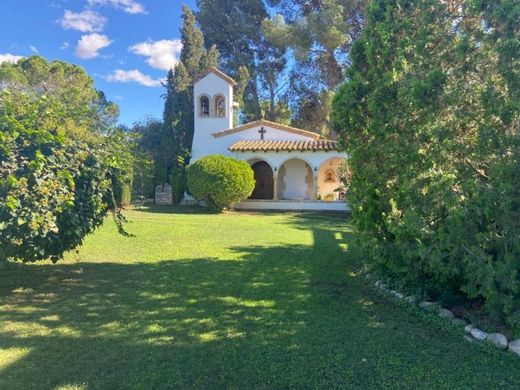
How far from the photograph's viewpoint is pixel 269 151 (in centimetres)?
2277

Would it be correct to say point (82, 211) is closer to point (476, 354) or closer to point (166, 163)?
point (476, 354)

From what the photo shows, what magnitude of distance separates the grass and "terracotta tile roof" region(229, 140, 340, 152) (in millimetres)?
14773

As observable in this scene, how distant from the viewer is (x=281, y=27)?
28.9 m

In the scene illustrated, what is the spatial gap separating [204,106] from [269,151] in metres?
5.55

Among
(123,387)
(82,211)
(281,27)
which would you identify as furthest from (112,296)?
(281,27)

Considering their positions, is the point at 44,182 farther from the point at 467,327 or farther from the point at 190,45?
the point at 190,45

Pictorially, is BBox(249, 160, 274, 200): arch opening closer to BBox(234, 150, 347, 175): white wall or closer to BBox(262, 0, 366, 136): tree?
BBox(234, 150, 347, 175): white wall

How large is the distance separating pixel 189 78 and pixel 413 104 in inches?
946

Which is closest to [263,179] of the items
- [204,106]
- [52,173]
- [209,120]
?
[209,120]

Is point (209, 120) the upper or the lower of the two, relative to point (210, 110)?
lower

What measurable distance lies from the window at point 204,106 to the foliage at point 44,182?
18921 millimetres

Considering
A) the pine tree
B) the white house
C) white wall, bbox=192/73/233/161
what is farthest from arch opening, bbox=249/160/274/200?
the pine tree

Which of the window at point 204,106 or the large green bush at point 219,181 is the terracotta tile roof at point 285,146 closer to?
the large green bush at point 219,181

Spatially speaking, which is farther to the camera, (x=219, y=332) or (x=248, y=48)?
(x=248, y=48)
